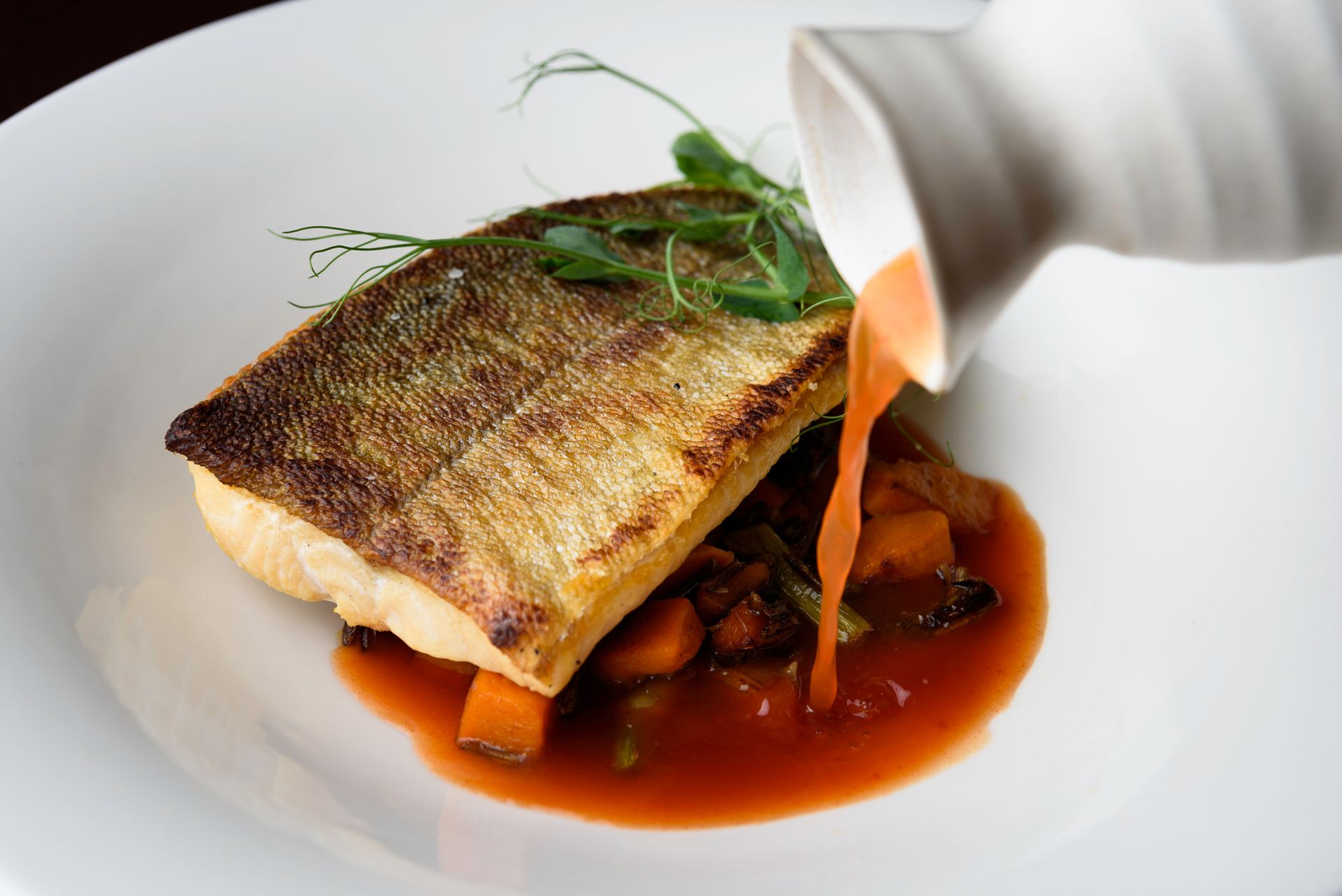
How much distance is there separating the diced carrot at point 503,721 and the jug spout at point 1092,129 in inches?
48.2

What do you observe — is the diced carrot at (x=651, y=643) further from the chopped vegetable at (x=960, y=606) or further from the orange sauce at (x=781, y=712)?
the chopped vegetable at (x=960, y=606)

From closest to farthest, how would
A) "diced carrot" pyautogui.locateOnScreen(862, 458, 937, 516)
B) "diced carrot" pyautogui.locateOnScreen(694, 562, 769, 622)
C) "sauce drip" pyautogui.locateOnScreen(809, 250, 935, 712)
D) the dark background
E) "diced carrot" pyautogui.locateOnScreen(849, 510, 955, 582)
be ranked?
1. "sauce drip" pyautogui.locateOnScreen(809, 250, 935, 712)
2. "diced carrot" pyautogui.locateOnScreen(694, 562, 769, 622)
3. "diced carrot" pyautogui.locateOnScreen(849, 510, 955, 582)
4. "diced carrot" pyautogui.locateOnScreen(862, 458, 937, 516)
5. the dark background

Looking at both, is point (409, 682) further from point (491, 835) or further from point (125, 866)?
point (125, 866)

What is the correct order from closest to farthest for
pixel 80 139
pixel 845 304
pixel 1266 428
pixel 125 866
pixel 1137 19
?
pixel 1137 19, pixel 125 866, pixel 1266 428, pixel 845 304, pixel 80 139

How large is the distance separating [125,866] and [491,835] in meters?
0.65

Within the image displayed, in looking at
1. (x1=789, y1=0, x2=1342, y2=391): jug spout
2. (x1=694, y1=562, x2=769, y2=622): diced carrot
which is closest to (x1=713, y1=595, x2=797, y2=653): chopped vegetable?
(x1=694, y1=562, x2=769, y2=622): diced carrot

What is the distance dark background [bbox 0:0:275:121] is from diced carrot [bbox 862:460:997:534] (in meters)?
3.45

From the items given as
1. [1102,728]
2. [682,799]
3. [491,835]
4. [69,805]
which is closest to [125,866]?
[69,805]

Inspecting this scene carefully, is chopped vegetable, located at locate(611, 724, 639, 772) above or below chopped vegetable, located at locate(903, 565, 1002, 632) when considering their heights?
above

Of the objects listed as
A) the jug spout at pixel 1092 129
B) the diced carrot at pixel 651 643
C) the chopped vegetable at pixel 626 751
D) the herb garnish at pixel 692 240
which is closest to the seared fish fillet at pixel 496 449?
the herb garnish at pixel 692 240

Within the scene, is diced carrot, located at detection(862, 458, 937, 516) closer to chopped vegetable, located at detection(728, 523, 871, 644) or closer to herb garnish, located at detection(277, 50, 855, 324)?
chopped vegetable, located at detection(728, 523, 871, 644)

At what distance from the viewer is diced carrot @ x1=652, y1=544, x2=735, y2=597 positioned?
278 centimetres

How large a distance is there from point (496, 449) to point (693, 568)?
0.60 meters

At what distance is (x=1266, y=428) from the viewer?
9.21ft
